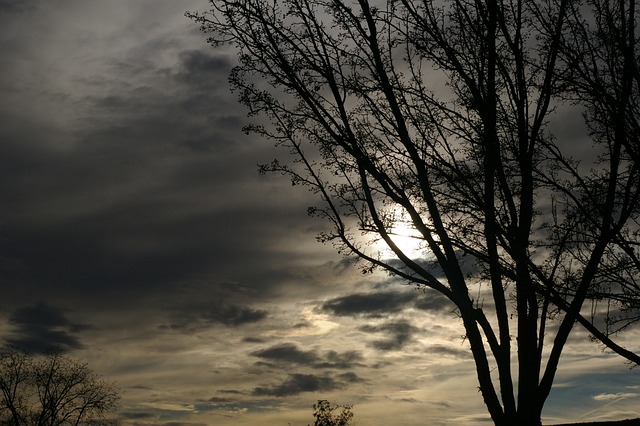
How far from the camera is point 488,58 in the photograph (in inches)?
561

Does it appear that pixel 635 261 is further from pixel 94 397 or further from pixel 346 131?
pixel 94 397

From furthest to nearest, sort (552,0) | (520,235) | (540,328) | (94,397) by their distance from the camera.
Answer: (94,397), (552,0), (540,328), (520,235)

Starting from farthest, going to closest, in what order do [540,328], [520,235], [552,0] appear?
[552,0]
[540,328]
[520,235]

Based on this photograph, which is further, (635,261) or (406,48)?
(635,261)

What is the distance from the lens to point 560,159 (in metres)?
17.5

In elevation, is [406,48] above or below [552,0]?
below

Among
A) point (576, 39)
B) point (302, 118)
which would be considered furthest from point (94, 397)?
point (576, 39)

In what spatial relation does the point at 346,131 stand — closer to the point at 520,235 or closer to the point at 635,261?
the point at 520,235

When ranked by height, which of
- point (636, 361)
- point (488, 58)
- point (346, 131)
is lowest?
point (636, 361)

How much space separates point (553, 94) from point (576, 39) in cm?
179

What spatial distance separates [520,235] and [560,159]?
14.4ft

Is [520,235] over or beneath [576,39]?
beneath

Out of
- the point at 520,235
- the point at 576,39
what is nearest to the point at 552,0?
the point at 576,39

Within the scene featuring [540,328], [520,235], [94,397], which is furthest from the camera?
[94,397]
